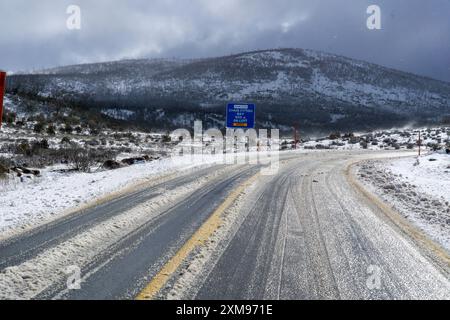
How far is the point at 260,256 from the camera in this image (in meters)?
4.85

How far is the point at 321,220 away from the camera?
A: 264 inches

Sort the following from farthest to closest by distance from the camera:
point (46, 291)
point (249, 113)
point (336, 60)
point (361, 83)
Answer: point (336, 60) < point (361, 83) < point (249, 113) < point (46, 291)

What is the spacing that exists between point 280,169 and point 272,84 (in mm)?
142410

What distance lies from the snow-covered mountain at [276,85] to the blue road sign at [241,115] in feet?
245

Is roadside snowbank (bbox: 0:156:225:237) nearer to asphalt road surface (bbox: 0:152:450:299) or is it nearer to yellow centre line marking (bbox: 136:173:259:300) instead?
asphalt road surface (bbox: 0:152:450:299)

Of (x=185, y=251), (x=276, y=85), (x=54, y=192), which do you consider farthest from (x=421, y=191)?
(x=276, y=85)

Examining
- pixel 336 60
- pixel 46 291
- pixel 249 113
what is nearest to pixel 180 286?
pixel 46 291

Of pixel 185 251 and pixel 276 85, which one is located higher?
pixel 276 85

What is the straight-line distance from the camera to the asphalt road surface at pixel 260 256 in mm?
3879

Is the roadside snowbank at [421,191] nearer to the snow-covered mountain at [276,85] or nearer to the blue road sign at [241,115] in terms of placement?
the blue road sign at [241,115]

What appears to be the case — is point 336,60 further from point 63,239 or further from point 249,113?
point 63,239

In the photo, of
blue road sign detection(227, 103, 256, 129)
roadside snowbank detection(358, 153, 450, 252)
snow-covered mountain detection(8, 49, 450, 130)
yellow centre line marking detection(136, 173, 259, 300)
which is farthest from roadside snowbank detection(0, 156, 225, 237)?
snow-covered mountain detection(8, 49, 450, 130)

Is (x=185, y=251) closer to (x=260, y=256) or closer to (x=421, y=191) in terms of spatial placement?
(x=260, y=256)

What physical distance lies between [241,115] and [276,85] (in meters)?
131
